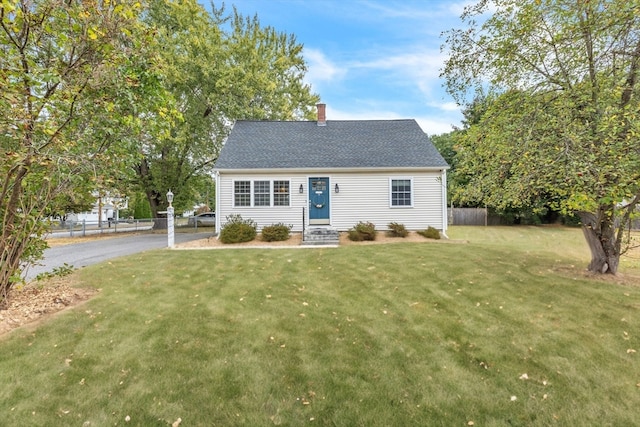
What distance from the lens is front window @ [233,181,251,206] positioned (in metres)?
13.6

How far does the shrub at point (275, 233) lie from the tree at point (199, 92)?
26.7ft

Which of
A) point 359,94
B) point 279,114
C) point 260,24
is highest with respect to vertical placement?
point 260,24

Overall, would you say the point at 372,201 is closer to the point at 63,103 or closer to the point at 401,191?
the point at 401,191

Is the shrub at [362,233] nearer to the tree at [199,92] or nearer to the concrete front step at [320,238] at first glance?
the concrete front step at [320,238]

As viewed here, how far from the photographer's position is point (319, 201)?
13.9 metres

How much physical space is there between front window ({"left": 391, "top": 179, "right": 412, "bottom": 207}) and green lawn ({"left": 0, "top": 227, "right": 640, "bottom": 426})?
7407mm

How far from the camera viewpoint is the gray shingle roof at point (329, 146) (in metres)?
13.7

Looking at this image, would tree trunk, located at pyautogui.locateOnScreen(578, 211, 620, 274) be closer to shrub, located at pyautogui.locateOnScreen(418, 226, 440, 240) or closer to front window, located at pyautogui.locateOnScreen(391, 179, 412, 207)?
shrub, located at pyautogui.locateOnScreen(418, 226, 440, 240)

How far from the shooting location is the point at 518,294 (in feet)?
18.7

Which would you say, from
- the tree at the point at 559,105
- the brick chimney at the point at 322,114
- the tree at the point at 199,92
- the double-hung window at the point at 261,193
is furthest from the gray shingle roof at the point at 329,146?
the tree at the point at 559,105

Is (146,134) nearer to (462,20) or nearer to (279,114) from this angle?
(462,20)

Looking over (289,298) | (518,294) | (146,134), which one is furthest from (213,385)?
(518,294)

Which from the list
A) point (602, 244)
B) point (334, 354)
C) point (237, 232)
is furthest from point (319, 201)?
point (334, 354)

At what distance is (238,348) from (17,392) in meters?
2.13
